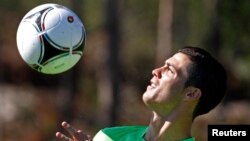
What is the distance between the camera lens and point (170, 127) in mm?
7508

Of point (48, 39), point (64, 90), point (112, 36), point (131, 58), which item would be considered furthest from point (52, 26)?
point (131, 58)

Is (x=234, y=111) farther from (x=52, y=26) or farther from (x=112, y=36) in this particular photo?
(x=52, y=26)

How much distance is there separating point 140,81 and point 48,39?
67.4 ft

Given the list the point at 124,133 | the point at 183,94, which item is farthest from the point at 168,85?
the point at 124,133

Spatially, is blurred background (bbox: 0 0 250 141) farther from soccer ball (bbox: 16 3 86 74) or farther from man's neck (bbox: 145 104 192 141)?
man's neck (bbox: 145 104 192 141)

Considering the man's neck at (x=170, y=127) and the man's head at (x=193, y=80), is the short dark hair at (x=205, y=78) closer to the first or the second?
the man's head at (x=193, y=80)

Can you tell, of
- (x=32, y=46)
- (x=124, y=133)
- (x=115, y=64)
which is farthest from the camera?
(x=115, y=64)

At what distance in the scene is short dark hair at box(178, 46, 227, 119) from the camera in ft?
24.7

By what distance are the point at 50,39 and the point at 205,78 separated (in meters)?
1.29

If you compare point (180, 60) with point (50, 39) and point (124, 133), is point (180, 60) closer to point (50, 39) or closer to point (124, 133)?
point (124, 133)

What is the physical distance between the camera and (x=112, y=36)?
1833 cm

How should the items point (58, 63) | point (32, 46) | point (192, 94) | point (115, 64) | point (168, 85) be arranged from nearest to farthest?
point (168, 85)
point (192, 94)
point (32, 46)
point (58, 63)
point (115, 64)

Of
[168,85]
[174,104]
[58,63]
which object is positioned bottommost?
[174,104]

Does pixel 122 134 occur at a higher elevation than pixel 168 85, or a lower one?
lower
